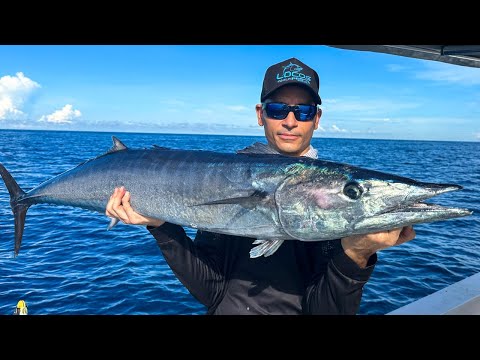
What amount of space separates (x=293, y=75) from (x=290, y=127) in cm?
55

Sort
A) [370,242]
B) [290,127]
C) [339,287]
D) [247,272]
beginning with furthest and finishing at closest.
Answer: [290,127], [247,272], [339,287], [370,242]

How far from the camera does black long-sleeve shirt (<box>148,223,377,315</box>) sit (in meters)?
2.93

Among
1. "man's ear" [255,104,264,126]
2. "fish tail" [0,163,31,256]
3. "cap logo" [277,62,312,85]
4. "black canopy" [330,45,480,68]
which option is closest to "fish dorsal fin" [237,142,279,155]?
"man's ear" [255,104,264,126]

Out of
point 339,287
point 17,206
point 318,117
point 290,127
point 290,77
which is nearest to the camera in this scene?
point 339,287

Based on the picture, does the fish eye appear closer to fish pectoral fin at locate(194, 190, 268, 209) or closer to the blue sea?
fish pectoral fin at locate(194, 190, 268, 209)

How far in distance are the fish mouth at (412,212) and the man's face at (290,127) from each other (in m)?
1.15

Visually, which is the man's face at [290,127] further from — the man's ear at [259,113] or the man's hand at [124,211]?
the man's hand at [124,211]

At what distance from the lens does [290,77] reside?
3.39 metres

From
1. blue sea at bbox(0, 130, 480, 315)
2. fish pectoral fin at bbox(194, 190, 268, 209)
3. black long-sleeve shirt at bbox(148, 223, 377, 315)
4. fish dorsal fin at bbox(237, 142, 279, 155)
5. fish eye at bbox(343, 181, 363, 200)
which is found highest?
fish dorsal fin at bbox(237, 142, 279, 155)

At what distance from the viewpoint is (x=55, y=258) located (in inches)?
409

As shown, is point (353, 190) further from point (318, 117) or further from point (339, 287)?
point (318, 117)

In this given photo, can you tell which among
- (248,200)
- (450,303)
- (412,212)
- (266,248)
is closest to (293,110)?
(248,200)
